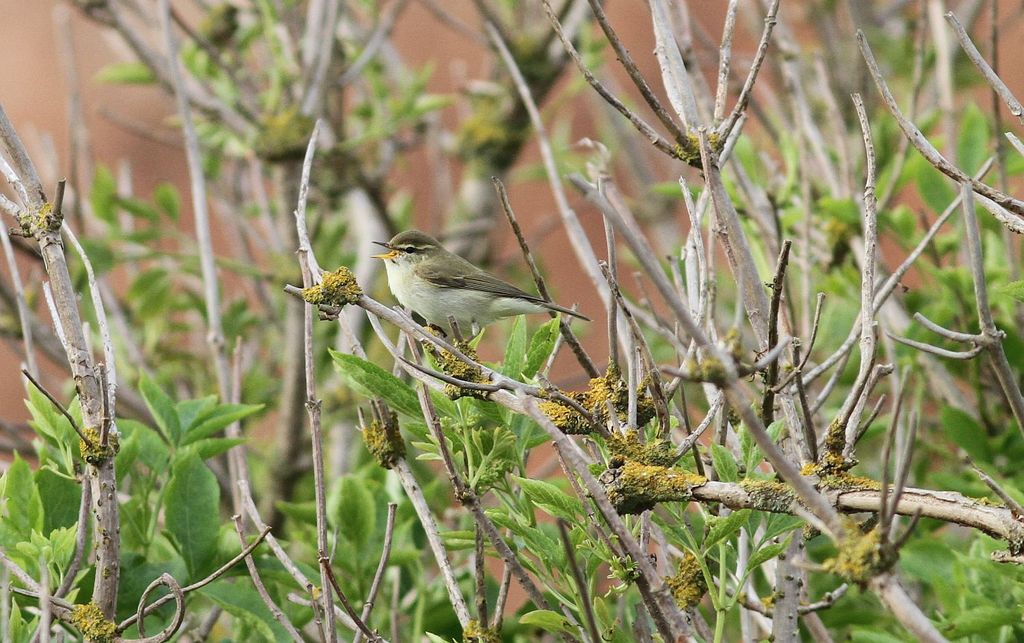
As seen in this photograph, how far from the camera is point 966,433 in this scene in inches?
113

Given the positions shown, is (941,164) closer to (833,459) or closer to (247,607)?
(833,459)

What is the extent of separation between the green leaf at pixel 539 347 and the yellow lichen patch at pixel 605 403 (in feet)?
0.50

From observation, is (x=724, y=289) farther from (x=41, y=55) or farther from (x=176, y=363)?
(x=41, y=55)

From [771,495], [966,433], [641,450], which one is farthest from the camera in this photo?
[966,433]

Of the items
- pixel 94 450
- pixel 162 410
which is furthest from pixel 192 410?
pixel 94 450

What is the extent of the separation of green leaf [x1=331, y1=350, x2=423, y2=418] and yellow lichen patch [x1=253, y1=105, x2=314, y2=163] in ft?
7.81

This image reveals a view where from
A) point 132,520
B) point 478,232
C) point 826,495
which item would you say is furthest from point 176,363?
point 826,495

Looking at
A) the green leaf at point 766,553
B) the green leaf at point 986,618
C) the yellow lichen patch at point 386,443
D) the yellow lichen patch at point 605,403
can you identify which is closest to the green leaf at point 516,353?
the yellow lichen patch at point 605,403

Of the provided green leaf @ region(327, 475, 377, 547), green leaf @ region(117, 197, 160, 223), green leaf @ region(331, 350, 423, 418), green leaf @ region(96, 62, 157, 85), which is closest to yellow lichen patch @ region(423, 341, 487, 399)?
green leaf @ region(331, 350, 423, 418)

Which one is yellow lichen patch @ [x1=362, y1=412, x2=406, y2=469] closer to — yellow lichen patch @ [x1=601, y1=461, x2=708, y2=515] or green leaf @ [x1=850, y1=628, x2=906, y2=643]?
yellow lichen patch @ [x1=601, y1=461, x2=708, y2=515]

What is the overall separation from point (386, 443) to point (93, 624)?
0.60m

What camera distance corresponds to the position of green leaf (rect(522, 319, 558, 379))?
2.04 metres

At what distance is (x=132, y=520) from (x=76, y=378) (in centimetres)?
51

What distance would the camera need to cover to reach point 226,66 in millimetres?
4262
